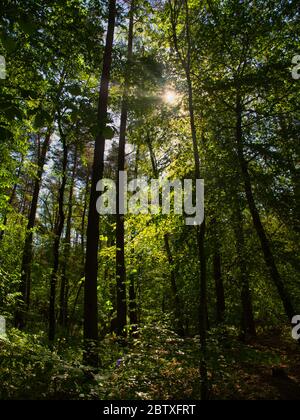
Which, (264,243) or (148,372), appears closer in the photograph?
(148,372)

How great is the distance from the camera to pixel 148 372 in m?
6.49

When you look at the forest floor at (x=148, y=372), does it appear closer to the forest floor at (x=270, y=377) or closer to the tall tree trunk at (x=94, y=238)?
the forest floor at (x=270, y=377)

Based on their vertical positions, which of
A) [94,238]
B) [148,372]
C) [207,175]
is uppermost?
[207,175]

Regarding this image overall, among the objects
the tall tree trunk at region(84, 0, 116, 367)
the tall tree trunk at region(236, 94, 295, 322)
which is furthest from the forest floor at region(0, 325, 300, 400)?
the tall tree trunk at region(236, 94, 295, 322)

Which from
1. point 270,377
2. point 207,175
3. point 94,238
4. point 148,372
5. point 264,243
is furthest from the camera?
point 207,175

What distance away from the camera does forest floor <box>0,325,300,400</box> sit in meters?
5.11

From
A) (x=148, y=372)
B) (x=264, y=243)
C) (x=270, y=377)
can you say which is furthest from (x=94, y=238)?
(x=270, y=377)

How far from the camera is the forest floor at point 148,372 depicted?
5113mm

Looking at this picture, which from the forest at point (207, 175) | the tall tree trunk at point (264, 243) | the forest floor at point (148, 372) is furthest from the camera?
the tall tree trunk at point (264, 243)

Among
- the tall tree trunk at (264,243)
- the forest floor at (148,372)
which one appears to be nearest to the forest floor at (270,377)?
the forest floor at (148,372)

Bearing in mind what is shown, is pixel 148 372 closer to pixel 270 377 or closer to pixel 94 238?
pixel 94 238
